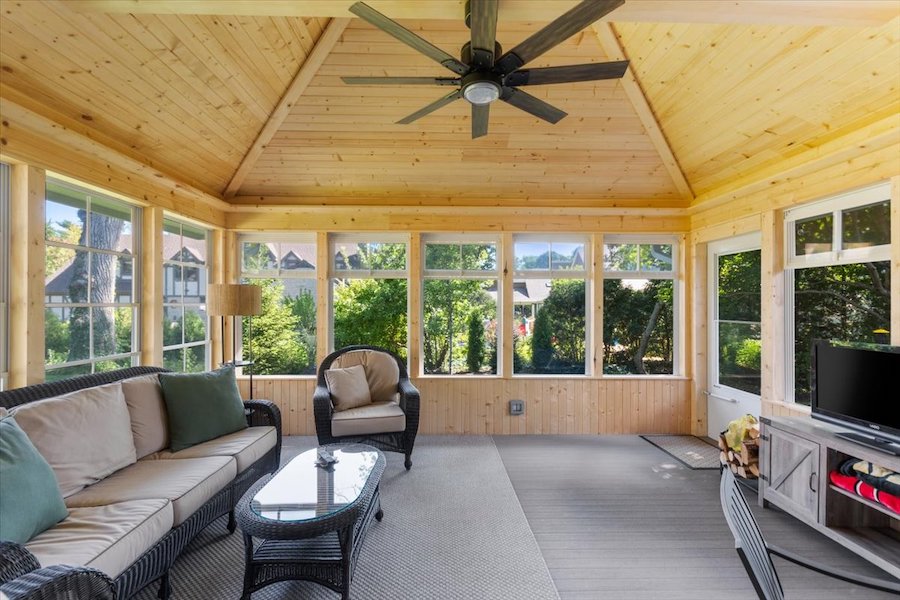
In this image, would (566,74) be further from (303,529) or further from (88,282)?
(88,282)

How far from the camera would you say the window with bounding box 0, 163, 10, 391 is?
7.75 feet

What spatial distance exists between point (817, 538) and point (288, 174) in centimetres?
528

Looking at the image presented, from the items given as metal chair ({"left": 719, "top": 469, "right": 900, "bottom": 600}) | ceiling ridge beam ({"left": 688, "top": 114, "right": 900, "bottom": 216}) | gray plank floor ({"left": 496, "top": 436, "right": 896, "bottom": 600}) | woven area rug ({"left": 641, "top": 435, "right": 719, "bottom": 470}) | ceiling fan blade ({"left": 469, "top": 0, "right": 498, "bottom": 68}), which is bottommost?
woven area rug ({"left": 641, "top": 435, "right": 719, "bottom": 470})

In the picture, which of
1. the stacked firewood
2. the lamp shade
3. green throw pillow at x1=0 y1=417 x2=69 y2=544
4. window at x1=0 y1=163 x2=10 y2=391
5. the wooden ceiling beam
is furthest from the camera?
the lamp shade

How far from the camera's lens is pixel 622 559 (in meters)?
2.28

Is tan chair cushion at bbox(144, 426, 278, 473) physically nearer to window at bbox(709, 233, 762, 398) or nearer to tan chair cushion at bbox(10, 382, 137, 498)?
tan chair cushion at bbox(10, 382, 137, 498)

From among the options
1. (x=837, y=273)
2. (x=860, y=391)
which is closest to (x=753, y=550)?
(x=860, y=391)

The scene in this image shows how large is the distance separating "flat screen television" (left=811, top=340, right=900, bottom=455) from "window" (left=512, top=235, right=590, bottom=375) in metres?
2.22

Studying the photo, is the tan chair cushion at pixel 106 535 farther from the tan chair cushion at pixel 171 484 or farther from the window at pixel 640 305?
the window at pixel 640 305

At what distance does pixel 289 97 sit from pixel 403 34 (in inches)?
88.9

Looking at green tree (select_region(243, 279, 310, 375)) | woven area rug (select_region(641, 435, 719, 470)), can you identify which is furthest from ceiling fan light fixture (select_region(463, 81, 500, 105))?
woven area rug (select_region(641, 435, 719, 470))

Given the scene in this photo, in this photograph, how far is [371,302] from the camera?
4602mm

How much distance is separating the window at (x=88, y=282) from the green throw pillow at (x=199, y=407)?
2.20 ft

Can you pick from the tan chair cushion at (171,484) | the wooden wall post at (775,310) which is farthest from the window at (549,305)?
the tan chair cushion at (171,484)
